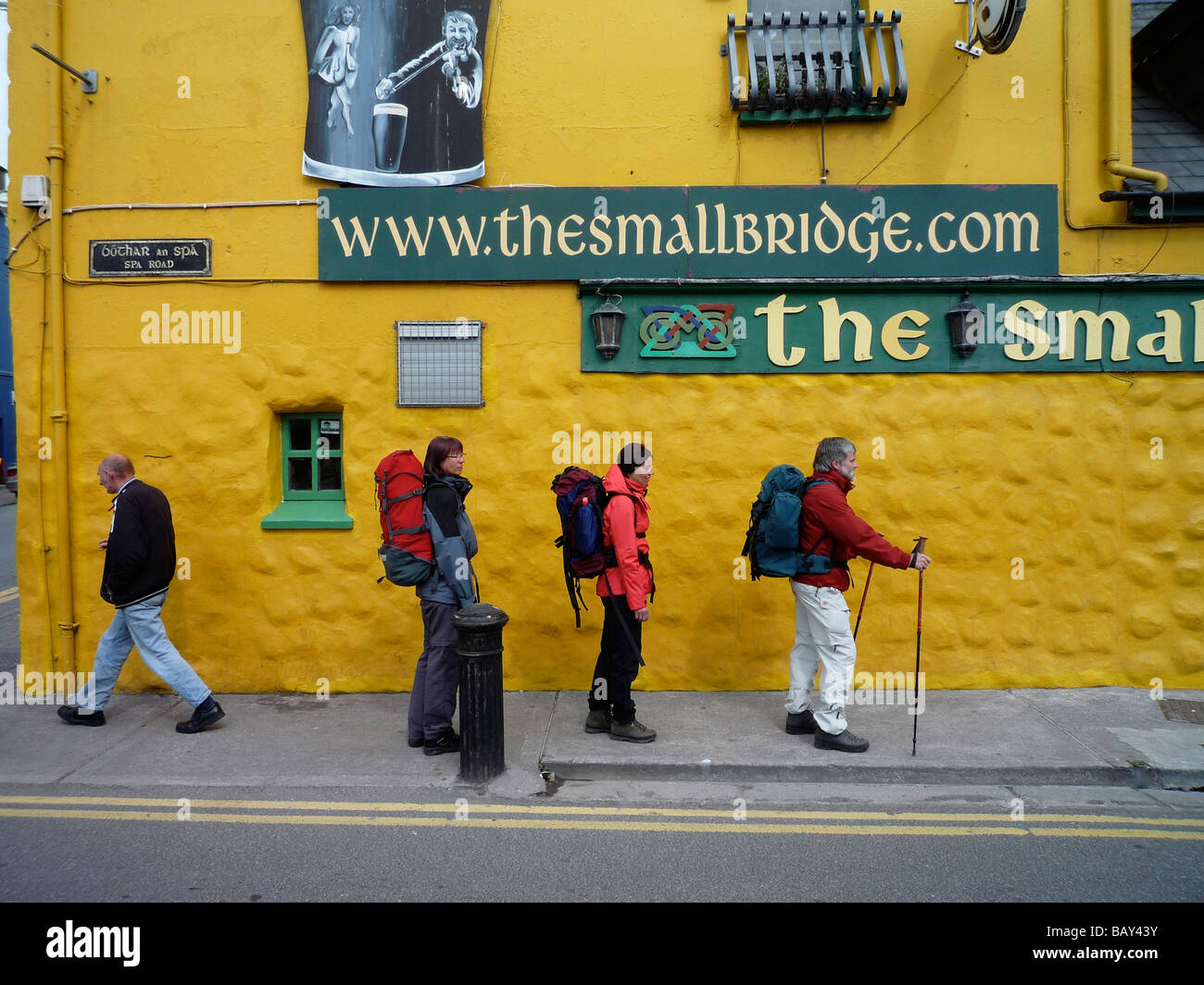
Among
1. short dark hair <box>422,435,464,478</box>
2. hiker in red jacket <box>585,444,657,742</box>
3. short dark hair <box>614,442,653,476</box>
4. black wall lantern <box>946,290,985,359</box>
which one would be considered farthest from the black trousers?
black wall lantern <box>946,290,985,359</box>

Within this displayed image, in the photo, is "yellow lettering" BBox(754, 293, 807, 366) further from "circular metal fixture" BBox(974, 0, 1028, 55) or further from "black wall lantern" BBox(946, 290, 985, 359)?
"circular metal fixture" BBox(974, 0, 1028, 55)

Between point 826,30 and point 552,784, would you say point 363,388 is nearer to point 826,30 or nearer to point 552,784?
point 552,784

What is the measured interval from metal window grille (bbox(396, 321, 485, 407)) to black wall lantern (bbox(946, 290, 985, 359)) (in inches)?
143

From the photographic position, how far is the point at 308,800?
4.75 meters

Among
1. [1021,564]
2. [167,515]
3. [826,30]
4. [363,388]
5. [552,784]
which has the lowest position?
[552,784]

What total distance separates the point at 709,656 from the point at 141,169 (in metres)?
5.88

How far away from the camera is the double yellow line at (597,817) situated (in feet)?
14.4

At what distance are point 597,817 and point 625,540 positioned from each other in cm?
160

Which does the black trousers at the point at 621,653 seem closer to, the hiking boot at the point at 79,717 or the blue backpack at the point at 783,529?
the blue backpack at the point at 783,529

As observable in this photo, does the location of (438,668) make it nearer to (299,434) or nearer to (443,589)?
(443,589)

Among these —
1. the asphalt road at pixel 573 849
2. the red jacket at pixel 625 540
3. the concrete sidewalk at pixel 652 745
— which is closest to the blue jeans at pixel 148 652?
the concrete sidewalk at pixel 652 745

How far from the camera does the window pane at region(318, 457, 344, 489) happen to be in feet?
22.7

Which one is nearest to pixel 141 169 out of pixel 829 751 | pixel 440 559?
pixel 440 559

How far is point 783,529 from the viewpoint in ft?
17.4
